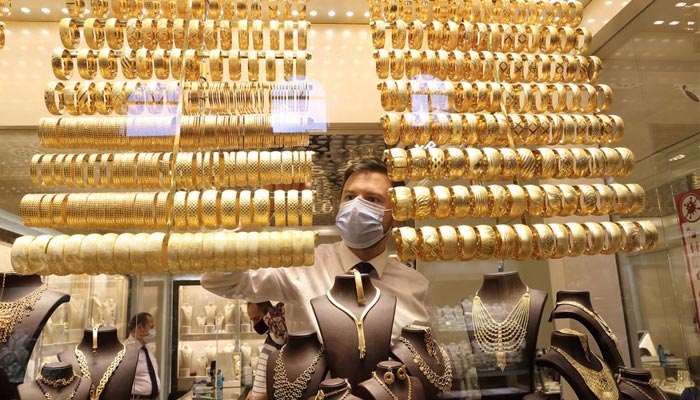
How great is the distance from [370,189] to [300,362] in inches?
25.8

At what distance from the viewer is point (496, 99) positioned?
215 centimetres

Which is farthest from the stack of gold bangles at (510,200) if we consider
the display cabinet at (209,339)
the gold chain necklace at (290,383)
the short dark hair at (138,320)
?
the short dark hair at (138,320)

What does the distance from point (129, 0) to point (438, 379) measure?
174 centimetres

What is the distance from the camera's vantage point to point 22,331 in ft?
5.64

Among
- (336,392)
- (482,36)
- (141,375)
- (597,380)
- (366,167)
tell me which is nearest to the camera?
(336,392)

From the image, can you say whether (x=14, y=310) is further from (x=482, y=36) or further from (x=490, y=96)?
(x=482, y=36)

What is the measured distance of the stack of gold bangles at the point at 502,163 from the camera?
6.36 ft

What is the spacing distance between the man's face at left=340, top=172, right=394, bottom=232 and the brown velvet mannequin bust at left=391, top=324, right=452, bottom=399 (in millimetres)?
380

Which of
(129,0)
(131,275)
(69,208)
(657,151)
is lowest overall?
(131,275)

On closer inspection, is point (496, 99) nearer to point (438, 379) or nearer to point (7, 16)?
point (438, 379)

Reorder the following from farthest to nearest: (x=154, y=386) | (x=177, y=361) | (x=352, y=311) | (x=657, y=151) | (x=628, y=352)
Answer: (x=657, y=151)
(x=628, y=352)
(x=177, y=361)
(x=154, y=386)
(x=352, y=311)

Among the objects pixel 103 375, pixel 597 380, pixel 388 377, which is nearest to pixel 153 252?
pixel 103 375

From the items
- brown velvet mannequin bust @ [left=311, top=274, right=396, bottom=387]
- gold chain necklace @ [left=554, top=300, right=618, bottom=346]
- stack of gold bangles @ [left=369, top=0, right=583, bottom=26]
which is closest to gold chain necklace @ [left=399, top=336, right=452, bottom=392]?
brown velvet mannequin bust @ [left=311, top=274, right=396, bottom=387]

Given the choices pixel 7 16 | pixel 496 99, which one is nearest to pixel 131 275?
pixel 7 16
